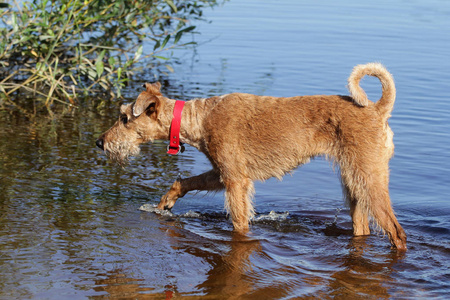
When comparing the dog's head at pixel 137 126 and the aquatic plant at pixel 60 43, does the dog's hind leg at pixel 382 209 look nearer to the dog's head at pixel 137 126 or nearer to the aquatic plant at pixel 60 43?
the dog's head at pixel 137 126

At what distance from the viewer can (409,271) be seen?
201 inches

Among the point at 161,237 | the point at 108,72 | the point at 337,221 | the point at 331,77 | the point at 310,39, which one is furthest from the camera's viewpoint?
the point at 310,39

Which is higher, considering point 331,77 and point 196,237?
point 331,77

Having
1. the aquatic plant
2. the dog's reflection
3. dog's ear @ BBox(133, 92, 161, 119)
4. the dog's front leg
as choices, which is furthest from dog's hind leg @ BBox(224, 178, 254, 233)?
the aquatic plant

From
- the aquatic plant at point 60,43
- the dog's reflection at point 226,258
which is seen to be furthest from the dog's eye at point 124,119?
the aquatic plant at point 60,43

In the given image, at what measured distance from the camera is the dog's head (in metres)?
5.73

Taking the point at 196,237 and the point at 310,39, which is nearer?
the point at 196,237

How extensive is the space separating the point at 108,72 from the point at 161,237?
5454 mm

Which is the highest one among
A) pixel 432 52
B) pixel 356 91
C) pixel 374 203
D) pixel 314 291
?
pixel 432 52

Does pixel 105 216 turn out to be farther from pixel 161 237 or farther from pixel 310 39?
pixel 310 39

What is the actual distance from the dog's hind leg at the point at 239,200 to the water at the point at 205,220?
0.66 ft

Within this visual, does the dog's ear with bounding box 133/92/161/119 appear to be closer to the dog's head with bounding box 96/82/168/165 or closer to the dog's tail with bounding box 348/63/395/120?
the dog's head with bounding box 96/82/168/165

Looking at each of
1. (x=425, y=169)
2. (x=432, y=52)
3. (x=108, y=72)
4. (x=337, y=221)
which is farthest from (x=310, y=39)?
(x=337, y=221)

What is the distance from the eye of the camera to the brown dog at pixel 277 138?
17.1 feet
